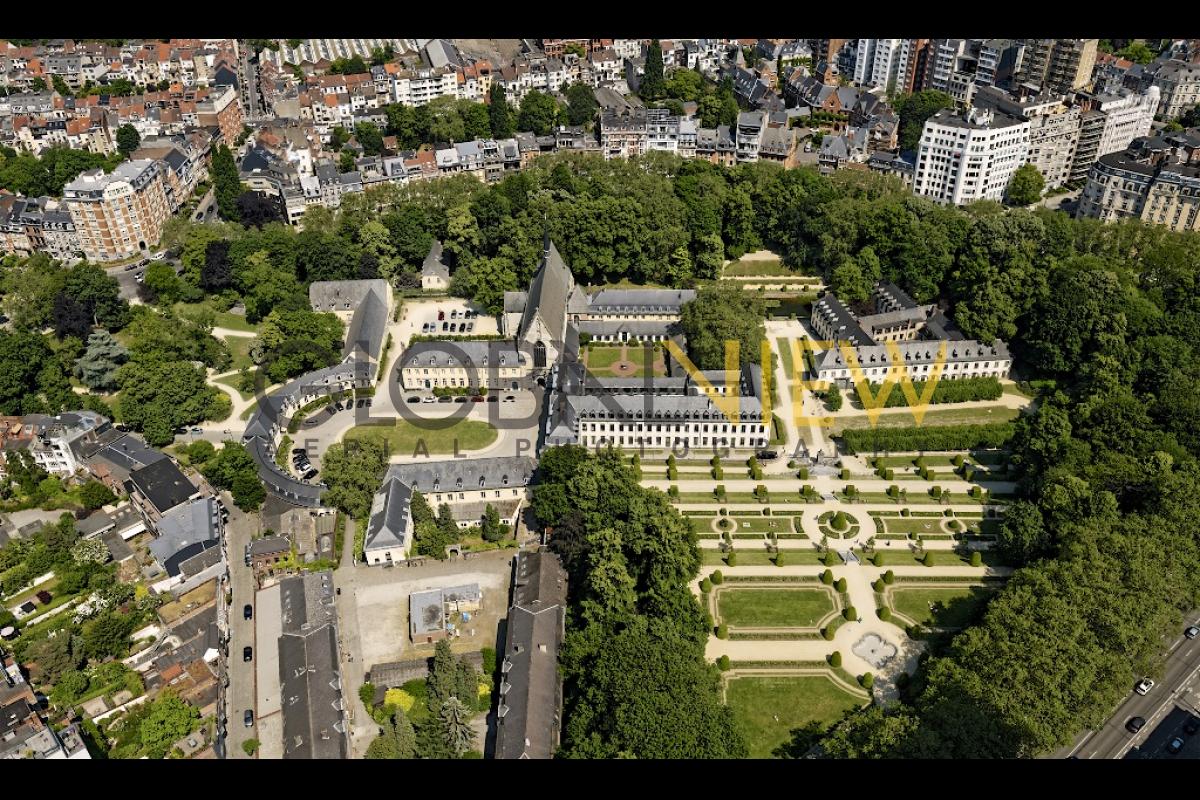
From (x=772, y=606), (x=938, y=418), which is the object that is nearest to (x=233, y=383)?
(x=772, y=606)

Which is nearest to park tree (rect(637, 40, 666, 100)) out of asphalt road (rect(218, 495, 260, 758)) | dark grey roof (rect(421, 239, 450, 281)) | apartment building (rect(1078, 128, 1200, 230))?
dark grey roof (rect(421, 239, 450, 281))

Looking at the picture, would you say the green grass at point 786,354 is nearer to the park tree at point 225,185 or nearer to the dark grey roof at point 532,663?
the dark grey roof at point 532,663

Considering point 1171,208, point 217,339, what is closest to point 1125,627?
point 1171,208

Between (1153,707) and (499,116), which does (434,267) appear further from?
(1153,707)

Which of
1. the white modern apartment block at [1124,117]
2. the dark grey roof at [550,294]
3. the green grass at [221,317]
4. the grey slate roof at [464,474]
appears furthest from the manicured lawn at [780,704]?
the white modern apartment block at [1124,117]

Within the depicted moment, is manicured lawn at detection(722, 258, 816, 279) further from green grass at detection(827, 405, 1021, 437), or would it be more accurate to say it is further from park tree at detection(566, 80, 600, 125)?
park tree at detection(566, 80, 600, 125)

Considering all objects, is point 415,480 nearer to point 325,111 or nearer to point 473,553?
point 473,553
